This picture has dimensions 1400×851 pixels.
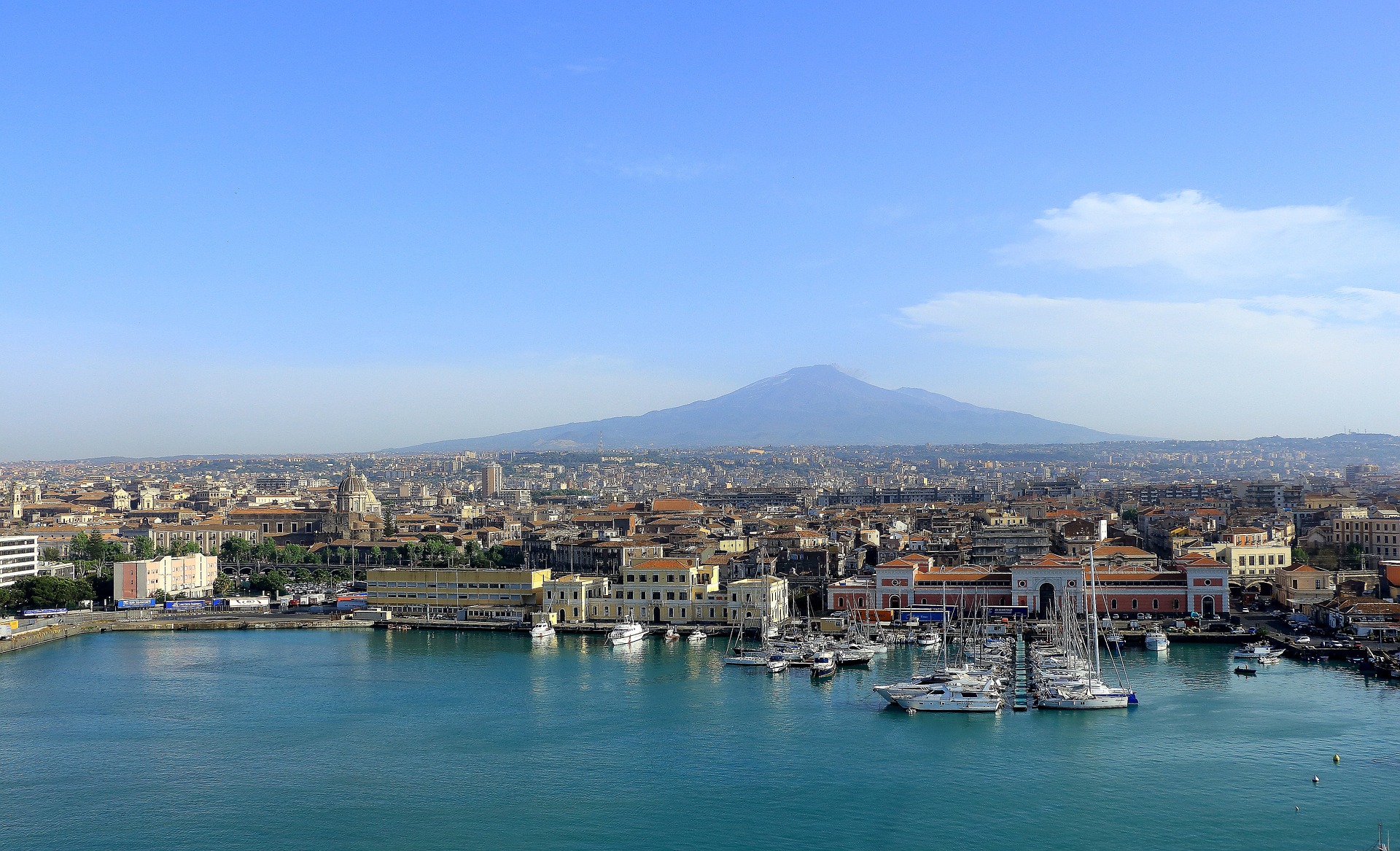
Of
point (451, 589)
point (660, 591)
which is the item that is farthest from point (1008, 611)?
point (451, 589)

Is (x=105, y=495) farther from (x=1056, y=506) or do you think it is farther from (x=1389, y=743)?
(x=1389, y=743)

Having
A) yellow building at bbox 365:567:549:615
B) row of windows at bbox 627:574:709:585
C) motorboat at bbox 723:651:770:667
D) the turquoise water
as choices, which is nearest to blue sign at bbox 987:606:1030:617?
the turquoise water

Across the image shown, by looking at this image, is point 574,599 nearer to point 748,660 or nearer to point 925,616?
point 748,660

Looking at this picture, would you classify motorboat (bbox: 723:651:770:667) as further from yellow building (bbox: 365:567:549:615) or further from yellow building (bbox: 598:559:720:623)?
yellow building (bbox: 365:567:549:615)

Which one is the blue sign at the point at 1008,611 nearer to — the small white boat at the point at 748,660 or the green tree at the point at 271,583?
the small white boat at the point at 748,660

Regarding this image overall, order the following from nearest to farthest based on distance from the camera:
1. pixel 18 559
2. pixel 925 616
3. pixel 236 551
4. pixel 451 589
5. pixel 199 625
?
pixel 925 616
pixel 199 625
pixel 451 589
pixel 18 559
pixel 236 551

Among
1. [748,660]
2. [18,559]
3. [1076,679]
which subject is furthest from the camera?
[18,559]

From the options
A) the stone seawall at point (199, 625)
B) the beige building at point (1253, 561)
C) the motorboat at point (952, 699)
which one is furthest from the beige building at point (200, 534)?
the motorboat at point (952, 699)
